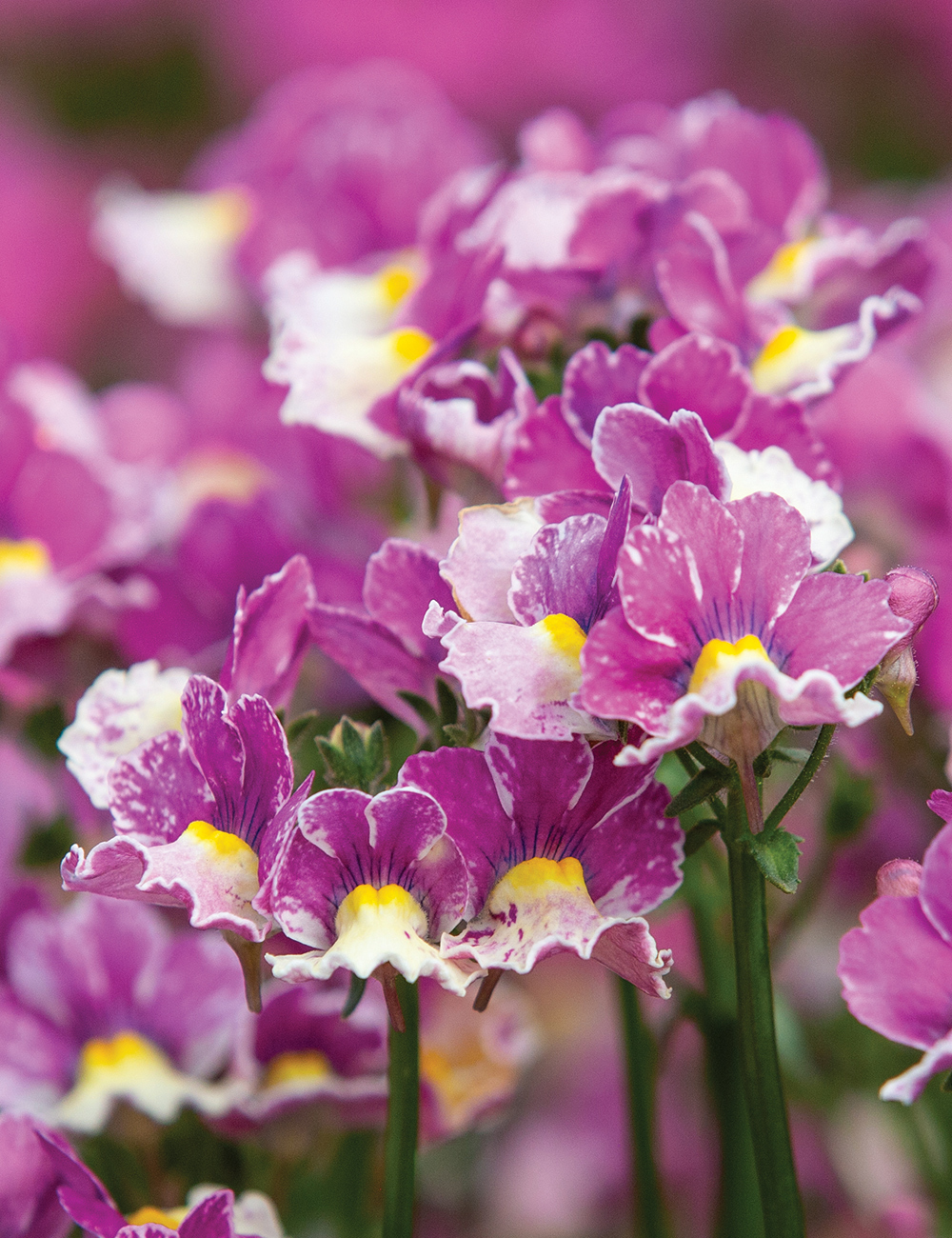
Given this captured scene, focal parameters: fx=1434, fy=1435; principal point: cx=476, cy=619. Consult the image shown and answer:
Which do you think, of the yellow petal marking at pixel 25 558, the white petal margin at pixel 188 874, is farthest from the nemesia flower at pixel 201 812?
the yellow petal marking at pixel 25 558

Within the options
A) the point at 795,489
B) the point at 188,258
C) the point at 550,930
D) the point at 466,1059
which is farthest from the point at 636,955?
the point at 188,258

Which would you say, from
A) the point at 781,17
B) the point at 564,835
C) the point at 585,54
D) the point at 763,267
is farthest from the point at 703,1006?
the point at 781,17

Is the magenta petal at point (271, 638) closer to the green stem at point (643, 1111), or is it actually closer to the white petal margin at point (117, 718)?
the white petal margin at point (117, 718)

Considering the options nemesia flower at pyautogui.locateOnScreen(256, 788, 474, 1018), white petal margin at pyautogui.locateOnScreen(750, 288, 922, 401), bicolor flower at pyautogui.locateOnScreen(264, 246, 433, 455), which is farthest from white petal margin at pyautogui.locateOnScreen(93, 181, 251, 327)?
nemesia flower at pyautogui.locateOnScreen(256, 788, 474, 1018)

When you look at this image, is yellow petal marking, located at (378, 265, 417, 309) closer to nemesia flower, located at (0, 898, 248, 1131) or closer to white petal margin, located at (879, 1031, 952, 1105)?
nemesia flower, located at (0, 898, 248, 1131)

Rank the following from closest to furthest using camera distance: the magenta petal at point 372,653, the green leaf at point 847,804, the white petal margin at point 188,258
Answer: the magenta petal at point 372,653, the green leaf at point 847,804, the white petal margin at point 188,258

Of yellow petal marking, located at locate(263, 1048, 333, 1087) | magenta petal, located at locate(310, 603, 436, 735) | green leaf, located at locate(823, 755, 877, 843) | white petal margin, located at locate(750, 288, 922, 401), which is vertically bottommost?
yellow petal marking, located at locate(263, 1048, 333, 1087)

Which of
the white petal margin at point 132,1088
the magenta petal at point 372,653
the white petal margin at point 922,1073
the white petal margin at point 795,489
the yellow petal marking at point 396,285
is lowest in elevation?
the white petal margin at point 132,1088

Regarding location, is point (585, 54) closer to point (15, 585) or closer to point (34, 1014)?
point (15, 585)
